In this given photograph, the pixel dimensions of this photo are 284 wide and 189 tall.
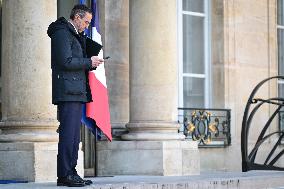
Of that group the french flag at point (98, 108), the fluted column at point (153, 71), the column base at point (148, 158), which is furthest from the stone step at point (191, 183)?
the fluted column at point (153, 71)

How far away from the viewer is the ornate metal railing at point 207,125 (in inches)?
576

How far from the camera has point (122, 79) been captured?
1330 cm

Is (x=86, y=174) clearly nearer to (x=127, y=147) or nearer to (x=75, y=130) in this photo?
(x=127, y=147)

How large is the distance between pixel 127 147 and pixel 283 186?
2.36 metres

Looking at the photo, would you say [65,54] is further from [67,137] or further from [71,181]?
[71,181]

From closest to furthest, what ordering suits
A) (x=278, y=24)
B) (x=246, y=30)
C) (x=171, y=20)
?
(x=171, y=20), (x=246, y=30), (x=278, y=24)

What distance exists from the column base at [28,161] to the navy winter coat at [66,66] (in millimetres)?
1621

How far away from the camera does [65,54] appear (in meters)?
8.63

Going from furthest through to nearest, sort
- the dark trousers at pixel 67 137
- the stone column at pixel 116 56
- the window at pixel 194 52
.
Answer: the window at pixel 194 52, the stone column at pixel 116 56, the dark trousers at pixel 67 137

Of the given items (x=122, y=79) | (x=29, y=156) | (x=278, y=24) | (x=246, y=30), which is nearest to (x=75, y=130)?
(x=29, y=156)

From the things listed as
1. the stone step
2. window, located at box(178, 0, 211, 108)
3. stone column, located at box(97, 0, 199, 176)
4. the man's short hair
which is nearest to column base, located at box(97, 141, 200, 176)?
stone column, located at box(97, 0, 199, 176)

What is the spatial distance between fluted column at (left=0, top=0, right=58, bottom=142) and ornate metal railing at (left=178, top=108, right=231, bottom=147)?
453 centimetres

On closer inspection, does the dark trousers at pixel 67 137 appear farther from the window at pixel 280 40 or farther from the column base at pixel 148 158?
the window at pixel 280 40

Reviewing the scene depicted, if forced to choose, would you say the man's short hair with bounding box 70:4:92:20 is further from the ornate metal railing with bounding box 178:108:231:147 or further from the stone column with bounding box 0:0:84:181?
the ornate metal railing with bounding box 178:108:231:147
